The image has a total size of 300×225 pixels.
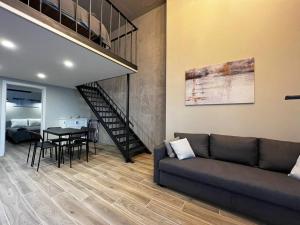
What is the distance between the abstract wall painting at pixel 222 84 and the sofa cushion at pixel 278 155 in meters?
0.78

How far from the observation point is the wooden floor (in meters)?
1.67

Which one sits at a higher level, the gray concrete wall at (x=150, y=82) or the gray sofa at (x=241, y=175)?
the gray concrete wall at (x=150, y=82)

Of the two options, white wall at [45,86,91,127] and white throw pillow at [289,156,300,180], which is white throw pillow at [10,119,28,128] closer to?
white wall at [45,86,91,127]

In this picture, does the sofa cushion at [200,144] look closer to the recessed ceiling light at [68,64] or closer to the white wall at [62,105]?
the recessed ceiling light at [68,64]

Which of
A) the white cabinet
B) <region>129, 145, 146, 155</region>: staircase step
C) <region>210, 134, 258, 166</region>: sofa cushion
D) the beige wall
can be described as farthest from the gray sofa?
the white cabinet

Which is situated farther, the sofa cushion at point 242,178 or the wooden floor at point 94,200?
the wooden floor at point 94,200

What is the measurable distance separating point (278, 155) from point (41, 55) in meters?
4.16

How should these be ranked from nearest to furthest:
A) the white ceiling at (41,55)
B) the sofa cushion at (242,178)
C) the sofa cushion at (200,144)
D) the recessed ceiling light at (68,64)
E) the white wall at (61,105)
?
the sofa cushion at (242,178) → the white ceiling at (41,55) → the sofa cushion at (200,144) → the recessed ceiling light at (68,64) → the white wall at (61,105)

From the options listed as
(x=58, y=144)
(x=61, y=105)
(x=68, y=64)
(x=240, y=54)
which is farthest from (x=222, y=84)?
(x=61, y=105)

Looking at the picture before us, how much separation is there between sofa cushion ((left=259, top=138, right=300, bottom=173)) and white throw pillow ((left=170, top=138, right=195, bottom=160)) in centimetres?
100

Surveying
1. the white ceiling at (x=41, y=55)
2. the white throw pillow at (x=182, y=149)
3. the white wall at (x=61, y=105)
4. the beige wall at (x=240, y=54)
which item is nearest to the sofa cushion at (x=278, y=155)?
the beige wall at (x=240, y=54)

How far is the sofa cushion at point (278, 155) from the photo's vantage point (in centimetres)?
193

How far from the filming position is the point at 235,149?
7.63 ft

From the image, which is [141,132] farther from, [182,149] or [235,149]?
[235,149]
